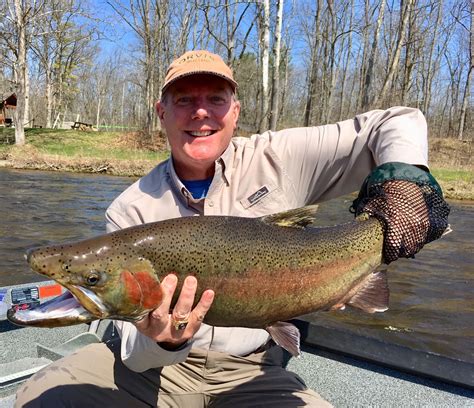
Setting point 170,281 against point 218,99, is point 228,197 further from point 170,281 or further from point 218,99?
point 170,281

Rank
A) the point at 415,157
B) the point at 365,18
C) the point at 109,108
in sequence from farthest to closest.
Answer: the point at 109,108, the point at 365,18, the point at 415,157

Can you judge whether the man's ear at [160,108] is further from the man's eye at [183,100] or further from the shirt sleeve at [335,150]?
the shirt sleeve at [335,150]

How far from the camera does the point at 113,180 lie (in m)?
21.0

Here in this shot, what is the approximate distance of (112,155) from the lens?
89.2ft

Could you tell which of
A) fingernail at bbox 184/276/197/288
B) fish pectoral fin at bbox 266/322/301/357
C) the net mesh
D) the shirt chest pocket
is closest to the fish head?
fingernail at bbox 184/276/197/288

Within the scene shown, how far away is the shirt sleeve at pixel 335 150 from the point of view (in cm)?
321

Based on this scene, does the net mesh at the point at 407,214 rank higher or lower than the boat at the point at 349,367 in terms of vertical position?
higher

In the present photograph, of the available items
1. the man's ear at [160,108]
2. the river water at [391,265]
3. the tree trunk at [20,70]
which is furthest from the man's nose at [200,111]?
the tree trunk at [20,70]

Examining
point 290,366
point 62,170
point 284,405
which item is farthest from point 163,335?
point 62,170

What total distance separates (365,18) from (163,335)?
35288 mm

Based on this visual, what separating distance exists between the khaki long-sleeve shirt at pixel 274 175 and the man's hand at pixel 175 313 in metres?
0.52

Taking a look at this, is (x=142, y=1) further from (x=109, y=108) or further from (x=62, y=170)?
(x=109, y=108)

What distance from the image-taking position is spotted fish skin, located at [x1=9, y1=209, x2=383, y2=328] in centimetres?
218

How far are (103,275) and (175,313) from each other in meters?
0.36
